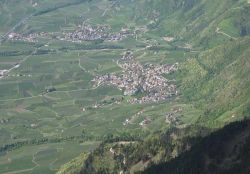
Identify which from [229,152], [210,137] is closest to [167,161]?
[210,137]

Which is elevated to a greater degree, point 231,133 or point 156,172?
point 231,133

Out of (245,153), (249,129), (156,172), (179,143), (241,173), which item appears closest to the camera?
(241,173)

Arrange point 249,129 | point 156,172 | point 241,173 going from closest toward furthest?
point 241,173, point 249,129, point 156,172

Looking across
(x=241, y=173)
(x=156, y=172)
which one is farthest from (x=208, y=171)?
(x=156, y=172)

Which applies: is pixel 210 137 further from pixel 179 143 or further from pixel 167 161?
pixel 179 143

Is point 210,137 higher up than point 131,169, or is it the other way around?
point 210,137

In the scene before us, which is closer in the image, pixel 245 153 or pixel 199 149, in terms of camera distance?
pixel 245 153

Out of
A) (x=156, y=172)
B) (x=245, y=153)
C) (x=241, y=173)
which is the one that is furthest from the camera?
(x=156, y=172)

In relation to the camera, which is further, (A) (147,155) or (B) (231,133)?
(A) (147,155)

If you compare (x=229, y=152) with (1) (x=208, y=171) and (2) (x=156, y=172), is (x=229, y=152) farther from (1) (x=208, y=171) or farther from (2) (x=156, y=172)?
(2) (x=156, y=172)
